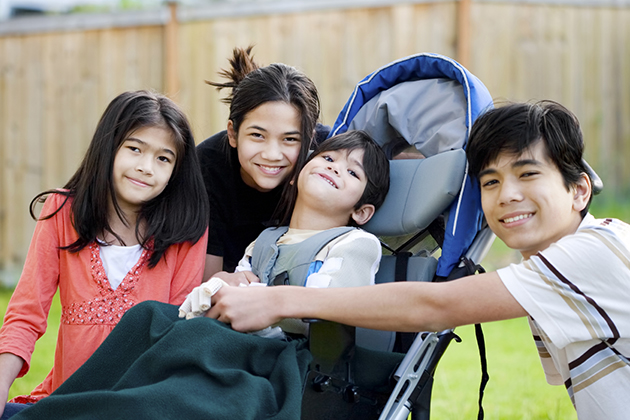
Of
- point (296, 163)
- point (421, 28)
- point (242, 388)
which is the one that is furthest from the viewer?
point (421, 28)

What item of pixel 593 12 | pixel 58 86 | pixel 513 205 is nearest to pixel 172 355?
pixel 513 205

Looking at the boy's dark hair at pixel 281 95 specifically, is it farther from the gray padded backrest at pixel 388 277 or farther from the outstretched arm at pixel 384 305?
the outstretched arm at pixel 384 305

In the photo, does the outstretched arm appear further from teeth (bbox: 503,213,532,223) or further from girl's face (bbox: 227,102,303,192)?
girl's face (bbox: 227,102,303,192)

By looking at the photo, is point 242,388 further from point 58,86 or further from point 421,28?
point 58,86

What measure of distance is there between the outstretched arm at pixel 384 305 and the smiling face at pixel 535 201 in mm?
222

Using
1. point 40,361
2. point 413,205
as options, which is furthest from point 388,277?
point 40,361

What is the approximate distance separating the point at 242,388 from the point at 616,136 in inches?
191

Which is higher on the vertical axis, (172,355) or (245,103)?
(245,103)

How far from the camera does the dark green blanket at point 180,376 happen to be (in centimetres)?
148

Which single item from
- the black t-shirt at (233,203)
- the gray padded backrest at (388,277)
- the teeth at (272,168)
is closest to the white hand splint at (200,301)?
the gray padded backrest at (388,277)

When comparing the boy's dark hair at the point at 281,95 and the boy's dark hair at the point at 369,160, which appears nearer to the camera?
the boy's dark hair at the point at 369,160

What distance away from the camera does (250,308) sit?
1.75m

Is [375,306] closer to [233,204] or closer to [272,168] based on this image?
[272,168]

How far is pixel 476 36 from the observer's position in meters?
5.13
